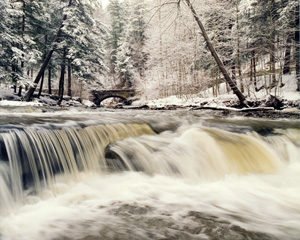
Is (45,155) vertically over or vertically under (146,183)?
over

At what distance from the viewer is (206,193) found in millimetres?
3297

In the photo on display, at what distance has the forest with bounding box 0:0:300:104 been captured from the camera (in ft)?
42.7

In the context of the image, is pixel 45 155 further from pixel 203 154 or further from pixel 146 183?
pixel 203 154

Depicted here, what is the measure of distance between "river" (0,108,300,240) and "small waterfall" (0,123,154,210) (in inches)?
0.6

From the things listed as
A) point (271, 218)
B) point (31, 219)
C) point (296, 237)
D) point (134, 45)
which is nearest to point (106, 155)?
point (31, 219)

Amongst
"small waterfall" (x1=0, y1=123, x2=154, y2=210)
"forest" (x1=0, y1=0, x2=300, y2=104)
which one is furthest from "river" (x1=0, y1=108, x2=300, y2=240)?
"forest" (x1=0, y1=0, x2=300, y2=104)

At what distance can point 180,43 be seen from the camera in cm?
1633

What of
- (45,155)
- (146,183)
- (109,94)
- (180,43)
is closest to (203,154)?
(146,183)

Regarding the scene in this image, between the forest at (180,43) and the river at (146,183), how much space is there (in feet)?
21.0

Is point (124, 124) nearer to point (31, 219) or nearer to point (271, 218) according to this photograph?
point (31, 219)

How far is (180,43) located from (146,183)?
14.6 m

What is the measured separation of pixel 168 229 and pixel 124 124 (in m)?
3.59

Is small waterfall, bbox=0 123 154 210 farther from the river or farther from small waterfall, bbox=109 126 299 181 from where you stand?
small waterfall, bbox=109 126 299 181

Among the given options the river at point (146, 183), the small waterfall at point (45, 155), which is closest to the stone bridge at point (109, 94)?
the river at point (146, 183)
